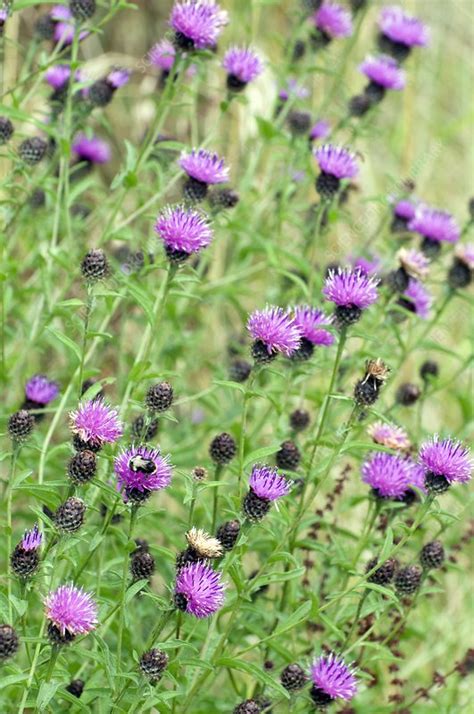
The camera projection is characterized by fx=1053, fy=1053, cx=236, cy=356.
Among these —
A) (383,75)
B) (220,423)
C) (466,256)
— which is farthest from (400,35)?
(220,423)

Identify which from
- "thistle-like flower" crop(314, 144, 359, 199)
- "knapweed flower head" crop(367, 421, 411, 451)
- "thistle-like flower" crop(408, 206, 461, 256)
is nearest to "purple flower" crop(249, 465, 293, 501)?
"knapweed flower head" crop(367, 421, 411, 451)

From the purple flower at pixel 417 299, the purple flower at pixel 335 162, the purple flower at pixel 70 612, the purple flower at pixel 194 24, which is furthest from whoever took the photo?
the purple flower at pixel 417 299

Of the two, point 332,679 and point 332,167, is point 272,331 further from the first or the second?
point 332,167

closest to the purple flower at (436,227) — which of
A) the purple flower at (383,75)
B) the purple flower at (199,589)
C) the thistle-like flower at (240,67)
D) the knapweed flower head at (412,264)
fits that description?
the knapweed flower head at (412,264)

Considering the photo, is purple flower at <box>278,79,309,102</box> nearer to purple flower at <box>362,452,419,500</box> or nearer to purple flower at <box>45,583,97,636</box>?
purple flower at <box>362,452,419,500</box>

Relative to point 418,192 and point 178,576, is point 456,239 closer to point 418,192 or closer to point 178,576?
point 178,576

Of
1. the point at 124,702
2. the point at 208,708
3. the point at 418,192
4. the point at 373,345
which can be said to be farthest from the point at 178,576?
the point at 418,192

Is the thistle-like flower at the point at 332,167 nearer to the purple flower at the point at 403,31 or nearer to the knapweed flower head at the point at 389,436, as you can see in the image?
the knapweed flower head at the point at 389,436
